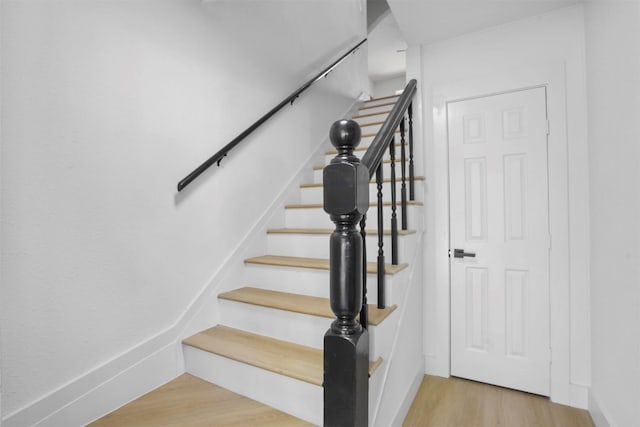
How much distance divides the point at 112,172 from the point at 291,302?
1004 millimetres

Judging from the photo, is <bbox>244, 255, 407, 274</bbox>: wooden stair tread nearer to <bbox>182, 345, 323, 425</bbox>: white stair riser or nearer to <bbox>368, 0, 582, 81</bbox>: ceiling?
<bbox>182, 345, 323, 425</bbox>: white stair riser

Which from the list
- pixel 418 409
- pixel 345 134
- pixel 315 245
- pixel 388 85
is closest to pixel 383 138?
pixel 345 134

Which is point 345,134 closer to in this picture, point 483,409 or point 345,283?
point 345,283

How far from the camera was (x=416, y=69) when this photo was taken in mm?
2367

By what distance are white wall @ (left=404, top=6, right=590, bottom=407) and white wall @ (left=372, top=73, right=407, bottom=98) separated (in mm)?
4885

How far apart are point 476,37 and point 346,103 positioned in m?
1.54

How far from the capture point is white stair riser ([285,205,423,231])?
205cm

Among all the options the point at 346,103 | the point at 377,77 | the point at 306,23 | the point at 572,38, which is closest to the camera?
the point at 572,38

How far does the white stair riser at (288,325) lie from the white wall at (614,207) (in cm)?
97

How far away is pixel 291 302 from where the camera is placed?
1.67m

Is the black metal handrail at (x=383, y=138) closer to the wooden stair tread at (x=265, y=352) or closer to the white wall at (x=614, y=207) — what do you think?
the wooden stair tread at (x=265, y=352)

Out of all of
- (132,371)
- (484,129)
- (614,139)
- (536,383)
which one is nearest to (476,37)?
(484,129)

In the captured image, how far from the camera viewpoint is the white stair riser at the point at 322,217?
205 cm

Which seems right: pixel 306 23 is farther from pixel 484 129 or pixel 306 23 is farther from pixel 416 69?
pixel 484 129
